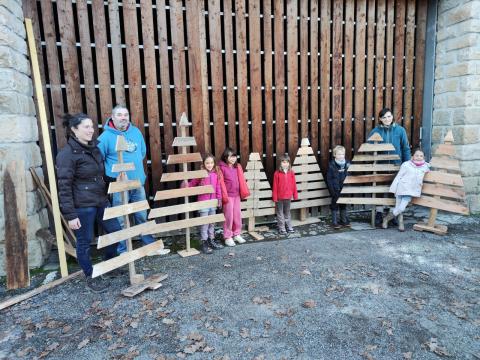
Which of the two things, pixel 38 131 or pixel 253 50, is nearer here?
pixel 38 131

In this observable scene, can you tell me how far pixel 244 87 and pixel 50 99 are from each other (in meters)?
3.07

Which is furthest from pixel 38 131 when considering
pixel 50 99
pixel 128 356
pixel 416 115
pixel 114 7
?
pixel 416 115

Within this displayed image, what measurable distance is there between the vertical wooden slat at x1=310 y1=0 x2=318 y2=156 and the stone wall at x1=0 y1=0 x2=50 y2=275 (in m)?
4.58

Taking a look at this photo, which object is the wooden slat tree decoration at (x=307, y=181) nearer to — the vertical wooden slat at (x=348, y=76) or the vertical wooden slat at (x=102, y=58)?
the vertical wooden slat at (x=348, y=76)

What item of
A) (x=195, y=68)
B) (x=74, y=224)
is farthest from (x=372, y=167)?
(x=74, y=224)

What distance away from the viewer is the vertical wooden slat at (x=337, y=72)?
20.6ft

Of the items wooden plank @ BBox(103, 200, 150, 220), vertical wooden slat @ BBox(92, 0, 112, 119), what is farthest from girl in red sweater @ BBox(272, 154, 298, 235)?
vertical wooden slat @ BBox(92, 0, 112, 119)

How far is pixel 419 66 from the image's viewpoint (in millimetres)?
6855

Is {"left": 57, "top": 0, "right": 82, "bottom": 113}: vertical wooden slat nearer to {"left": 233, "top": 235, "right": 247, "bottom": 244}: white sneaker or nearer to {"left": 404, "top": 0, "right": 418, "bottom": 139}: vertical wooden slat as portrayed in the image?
{"left": 233, "top": 235, "right": 247, "bottom": 244}: white sneaker

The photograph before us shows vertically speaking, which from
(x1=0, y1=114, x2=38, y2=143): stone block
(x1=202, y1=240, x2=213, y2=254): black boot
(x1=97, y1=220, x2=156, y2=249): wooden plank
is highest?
(x1=0, y1=114, x2=38, y2=143): stone block

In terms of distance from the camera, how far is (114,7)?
5.08 meters

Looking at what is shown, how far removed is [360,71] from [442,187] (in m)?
2.63

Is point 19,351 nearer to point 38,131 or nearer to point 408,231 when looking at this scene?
point 38,131

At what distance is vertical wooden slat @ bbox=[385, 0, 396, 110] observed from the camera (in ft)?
21.4
